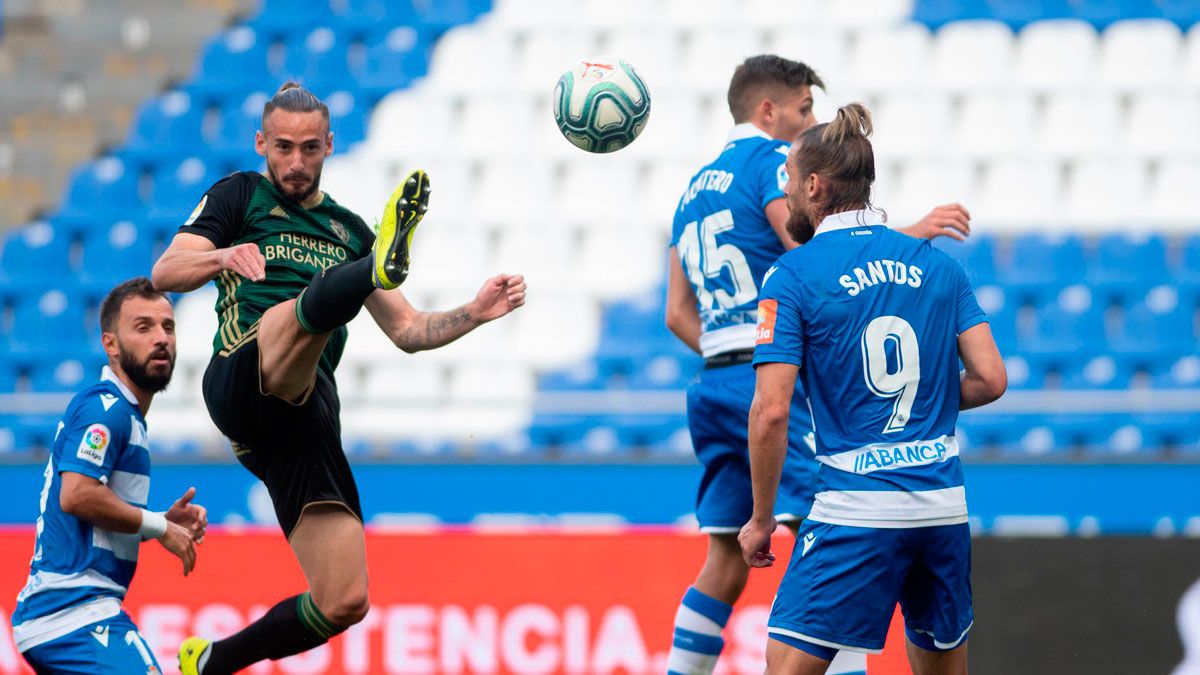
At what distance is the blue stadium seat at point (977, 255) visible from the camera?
1026cm

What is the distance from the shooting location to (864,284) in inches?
162

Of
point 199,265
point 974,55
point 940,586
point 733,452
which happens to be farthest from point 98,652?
point 974,55

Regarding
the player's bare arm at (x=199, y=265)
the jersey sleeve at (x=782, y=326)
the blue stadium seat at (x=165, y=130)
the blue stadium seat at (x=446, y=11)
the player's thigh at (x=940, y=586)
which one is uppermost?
the blue stadium seat at (x=446, y=11)

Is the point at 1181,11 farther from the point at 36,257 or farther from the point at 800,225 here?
the point at 36,257

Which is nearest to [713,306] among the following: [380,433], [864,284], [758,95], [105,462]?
[758,95]

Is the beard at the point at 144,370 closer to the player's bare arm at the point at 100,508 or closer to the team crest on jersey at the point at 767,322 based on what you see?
the player's bare arm at the point at 100,508

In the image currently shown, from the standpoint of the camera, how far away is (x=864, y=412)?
13.5ft

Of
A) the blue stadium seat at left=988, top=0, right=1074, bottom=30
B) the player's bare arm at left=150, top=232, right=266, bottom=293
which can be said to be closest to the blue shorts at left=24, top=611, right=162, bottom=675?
the player's bare arm at left=150, top=232, right=266, bottom=293

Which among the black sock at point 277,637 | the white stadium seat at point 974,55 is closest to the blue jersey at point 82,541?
the black sock at point 277,637

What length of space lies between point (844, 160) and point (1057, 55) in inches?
314

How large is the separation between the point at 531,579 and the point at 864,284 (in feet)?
11.2

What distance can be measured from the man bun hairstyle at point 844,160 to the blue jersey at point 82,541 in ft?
8.12

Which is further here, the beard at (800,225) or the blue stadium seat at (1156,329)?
the blue stadium seat at (1156,329)

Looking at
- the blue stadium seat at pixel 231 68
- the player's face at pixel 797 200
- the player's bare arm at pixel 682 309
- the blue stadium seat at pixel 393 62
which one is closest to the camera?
the player's face at pixel 797 200
